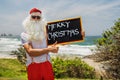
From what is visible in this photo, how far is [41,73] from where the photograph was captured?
17.4ft

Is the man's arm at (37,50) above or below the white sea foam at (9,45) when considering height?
above

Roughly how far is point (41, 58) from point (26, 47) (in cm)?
27

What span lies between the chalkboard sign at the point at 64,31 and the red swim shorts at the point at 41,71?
368mm

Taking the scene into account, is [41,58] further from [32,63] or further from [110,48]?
[110,48]

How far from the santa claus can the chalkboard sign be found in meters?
Result: 0.14

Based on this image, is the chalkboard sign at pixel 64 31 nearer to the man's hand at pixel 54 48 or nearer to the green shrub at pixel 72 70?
the man's hand at pixel 54 48

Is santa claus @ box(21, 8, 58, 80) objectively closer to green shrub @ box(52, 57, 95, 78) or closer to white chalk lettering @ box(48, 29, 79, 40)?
white chalk lettering @ box(48, 29, 79, 40)

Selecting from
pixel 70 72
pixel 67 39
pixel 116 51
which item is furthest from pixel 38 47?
pixel 70 72

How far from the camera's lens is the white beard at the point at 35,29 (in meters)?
5.31

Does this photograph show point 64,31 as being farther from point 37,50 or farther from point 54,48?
point 37,50

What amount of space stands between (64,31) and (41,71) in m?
0.73

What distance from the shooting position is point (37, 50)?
5.23 meters

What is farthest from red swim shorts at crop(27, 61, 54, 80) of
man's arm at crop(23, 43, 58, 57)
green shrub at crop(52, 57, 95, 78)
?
green shrub at crop(52, 57, 95, 78)

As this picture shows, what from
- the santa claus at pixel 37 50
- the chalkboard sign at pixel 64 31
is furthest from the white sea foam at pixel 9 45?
the santa claus at pixel 37 50
